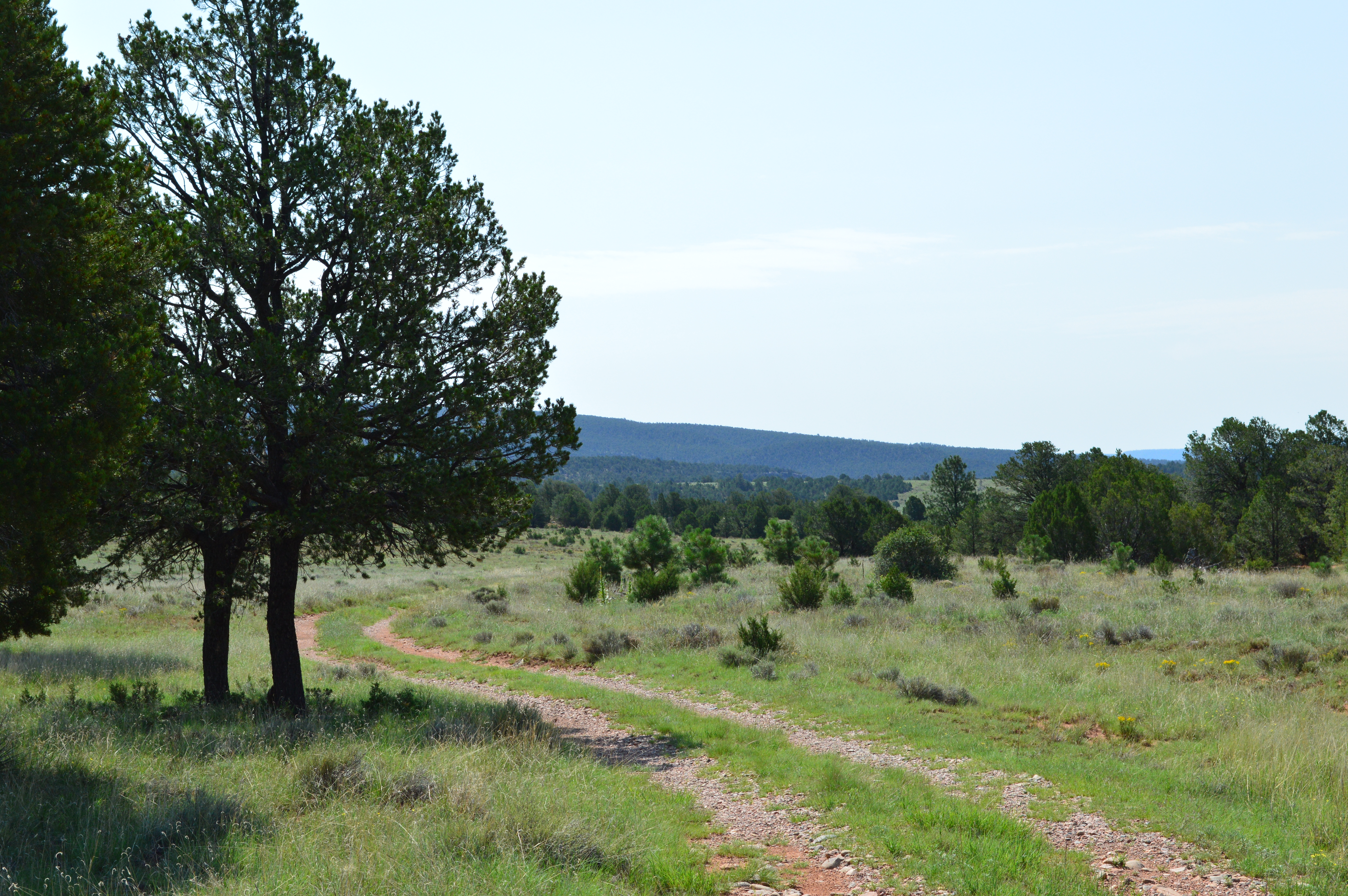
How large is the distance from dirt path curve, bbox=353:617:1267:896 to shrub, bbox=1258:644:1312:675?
7.48 m

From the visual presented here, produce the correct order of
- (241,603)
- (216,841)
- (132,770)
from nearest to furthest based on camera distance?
(216,841) < (132,770) < (241,603)

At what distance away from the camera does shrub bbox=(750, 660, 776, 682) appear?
49.5 ft

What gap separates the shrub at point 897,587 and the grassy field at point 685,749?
11.6ft

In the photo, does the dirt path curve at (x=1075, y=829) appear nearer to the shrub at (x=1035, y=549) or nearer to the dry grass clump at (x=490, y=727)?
the dry grass clump at (x=490, y=727)

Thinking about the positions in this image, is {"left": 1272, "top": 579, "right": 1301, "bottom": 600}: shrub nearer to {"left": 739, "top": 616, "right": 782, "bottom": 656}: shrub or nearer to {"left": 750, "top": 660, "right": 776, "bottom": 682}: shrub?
{"left": 739, "top": 616, "right": 782, "bottom": 656}: shrub

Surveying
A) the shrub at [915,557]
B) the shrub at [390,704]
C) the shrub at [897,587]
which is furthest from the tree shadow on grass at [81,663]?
the shrub at [915,557]

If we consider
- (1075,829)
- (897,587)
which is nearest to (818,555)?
(897,587)

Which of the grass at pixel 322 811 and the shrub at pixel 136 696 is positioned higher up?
the grass at pixel 322 811

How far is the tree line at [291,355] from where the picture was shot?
9461 millimetres

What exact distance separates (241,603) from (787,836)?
10.9 m

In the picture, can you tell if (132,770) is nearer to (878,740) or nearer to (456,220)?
(456,220)

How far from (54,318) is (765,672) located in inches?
466

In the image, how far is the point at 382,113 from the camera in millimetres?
11703

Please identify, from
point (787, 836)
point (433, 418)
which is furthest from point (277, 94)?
point (787, 836)
